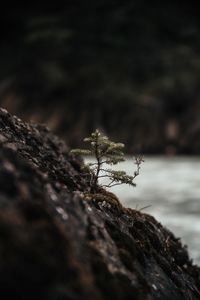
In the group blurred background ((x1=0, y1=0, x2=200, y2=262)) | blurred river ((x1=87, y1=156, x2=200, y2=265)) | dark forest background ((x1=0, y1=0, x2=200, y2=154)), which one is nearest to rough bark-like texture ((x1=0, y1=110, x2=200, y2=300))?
blurred river ((x1=87, y1=156, x2=200, y2=265))

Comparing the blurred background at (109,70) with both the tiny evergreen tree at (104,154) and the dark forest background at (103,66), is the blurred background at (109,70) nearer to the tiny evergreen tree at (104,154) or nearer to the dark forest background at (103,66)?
the dark forest background at (103,66)

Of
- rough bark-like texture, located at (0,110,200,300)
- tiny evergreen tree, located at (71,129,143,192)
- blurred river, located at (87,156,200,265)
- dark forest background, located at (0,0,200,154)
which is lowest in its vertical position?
rough bark-like texture, located at (0,110,200,300)

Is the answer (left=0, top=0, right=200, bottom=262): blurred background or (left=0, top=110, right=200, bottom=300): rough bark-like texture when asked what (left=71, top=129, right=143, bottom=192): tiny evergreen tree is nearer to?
(left=0, top=110, right=200, bottom=300): rough bark-like texture

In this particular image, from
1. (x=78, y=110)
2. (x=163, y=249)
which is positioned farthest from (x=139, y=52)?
(x=163, y=249)

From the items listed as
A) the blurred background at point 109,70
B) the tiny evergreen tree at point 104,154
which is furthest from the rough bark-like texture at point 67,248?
the blurred background at point 109,70

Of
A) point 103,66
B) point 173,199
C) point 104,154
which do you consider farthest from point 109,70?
point 104,154

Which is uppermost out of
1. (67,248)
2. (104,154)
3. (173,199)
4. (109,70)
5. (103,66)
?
(103,66)

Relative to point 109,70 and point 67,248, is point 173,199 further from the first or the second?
point 109,70
